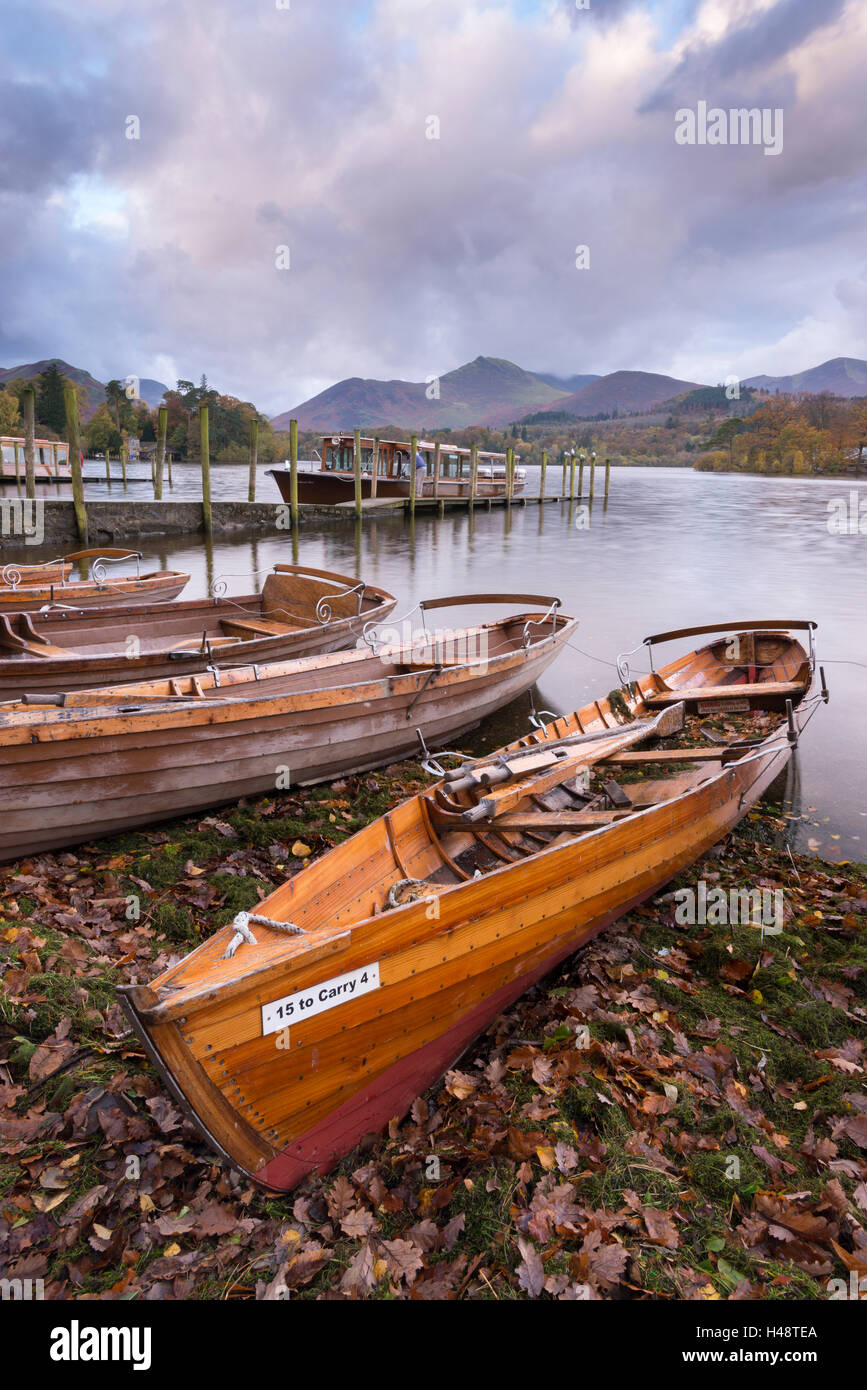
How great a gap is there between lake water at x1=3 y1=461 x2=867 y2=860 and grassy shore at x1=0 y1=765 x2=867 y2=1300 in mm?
2837

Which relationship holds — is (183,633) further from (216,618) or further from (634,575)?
(634,575)

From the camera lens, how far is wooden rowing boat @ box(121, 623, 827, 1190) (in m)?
2.66

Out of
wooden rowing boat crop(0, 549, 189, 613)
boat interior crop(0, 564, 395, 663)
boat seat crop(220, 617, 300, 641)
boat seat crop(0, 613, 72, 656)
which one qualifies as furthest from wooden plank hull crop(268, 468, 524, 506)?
boat seat crop(0, 613, 72, 656)

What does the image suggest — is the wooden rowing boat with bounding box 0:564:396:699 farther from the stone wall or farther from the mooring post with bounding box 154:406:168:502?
the mooring post with bounding box 154:406:168:502

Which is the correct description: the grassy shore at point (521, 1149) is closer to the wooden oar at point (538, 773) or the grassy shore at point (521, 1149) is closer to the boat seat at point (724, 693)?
the wooden oar at point (538, 773)

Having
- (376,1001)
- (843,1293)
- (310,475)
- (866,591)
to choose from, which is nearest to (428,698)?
(376,1001)

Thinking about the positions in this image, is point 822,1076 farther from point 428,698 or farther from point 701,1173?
point 428,698

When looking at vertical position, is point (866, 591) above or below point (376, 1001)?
above

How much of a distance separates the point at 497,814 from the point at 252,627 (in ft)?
19.9

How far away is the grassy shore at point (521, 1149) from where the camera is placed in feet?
8.48

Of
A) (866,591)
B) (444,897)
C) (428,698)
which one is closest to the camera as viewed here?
(444,897)

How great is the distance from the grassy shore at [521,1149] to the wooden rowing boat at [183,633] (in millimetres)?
3383

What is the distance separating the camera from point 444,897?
10.4 feet
